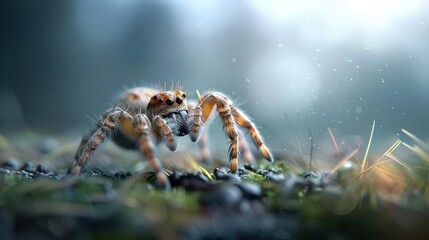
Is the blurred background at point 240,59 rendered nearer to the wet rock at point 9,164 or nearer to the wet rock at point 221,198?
the wet rock at point 9,164

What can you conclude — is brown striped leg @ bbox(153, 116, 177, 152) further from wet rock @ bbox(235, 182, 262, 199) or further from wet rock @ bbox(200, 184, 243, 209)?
wet rock @ bbox(200, 184, 243, 209)

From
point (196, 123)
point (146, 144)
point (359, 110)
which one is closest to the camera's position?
point (146, 144)

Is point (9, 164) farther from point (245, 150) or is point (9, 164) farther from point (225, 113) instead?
point (245, 150)

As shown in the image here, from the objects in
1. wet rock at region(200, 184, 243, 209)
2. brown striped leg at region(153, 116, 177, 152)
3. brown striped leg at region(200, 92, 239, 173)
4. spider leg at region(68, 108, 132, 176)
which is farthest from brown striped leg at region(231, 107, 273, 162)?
wet rock at region(200, 184, 243, 209)

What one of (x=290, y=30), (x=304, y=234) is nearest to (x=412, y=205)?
(x=304, y=234)

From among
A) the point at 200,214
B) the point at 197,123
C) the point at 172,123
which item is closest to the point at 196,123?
the point at 197,123

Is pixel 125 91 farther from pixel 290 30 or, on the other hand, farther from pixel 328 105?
pixel 290 30

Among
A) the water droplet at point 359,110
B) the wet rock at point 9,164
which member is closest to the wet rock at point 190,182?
the water droplet at point 359,110
